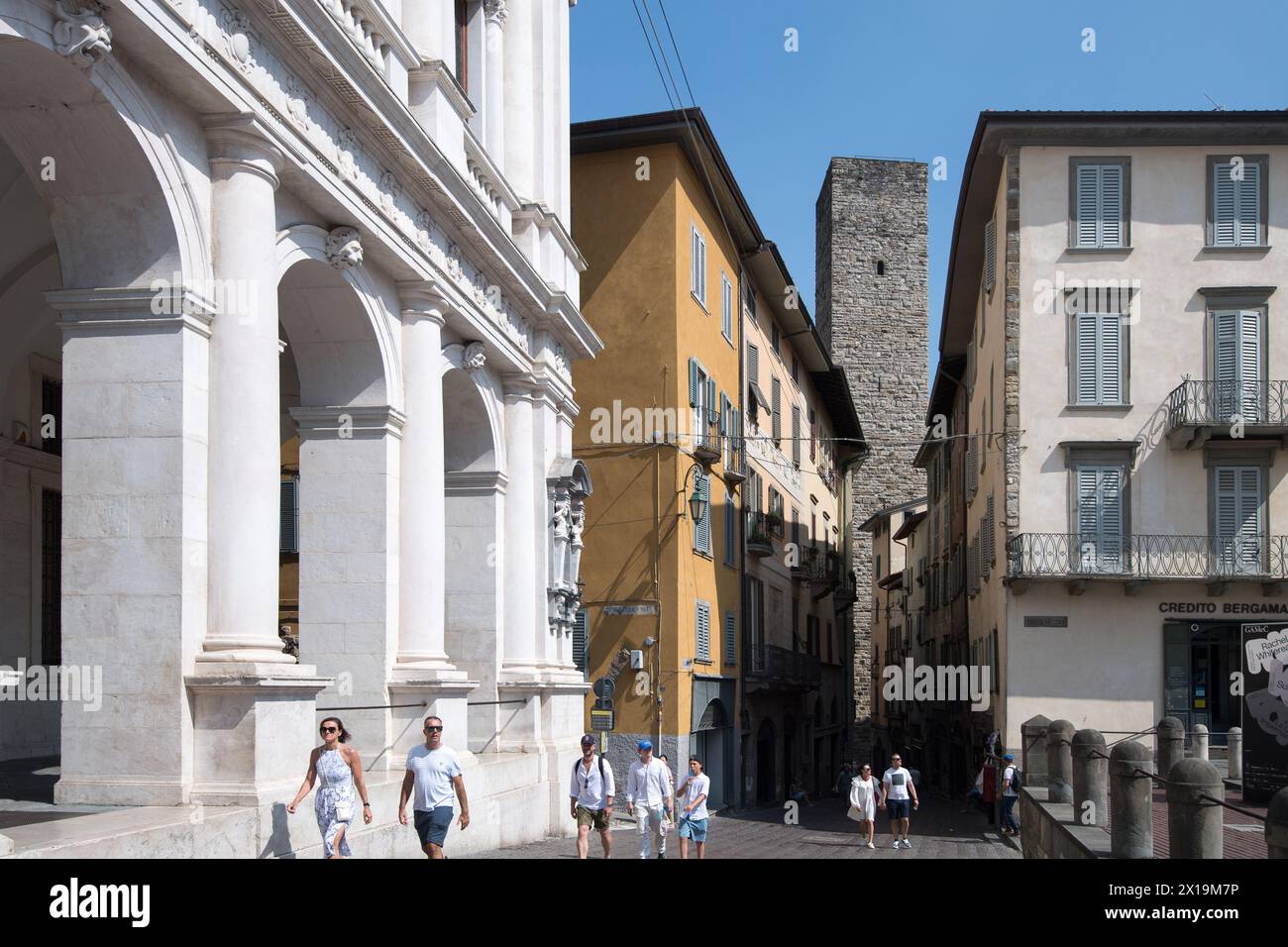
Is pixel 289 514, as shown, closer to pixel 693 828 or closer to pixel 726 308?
pixel 693 828

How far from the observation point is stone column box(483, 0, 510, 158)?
2106 centimetres

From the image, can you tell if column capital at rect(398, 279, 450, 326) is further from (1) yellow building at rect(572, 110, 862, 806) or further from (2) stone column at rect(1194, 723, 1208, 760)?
(2) stone column at rect(1194, 723, 1208, 760)

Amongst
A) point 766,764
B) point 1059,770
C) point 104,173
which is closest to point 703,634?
point 766,764

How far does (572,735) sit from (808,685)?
21.2 metres

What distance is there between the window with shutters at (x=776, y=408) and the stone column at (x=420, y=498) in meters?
23.7

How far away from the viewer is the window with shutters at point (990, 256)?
31.8m

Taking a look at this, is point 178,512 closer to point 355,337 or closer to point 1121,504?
point 355,337

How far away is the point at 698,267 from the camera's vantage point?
3133 cm

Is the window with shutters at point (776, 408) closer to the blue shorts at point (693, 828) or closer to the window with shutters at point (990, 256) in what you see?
the window with shutters at point (990, 256)

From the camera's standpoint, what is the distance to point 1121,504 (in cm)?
2859

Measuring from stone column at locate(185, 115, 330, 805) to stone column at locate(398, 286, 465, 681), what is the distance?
4.30 m

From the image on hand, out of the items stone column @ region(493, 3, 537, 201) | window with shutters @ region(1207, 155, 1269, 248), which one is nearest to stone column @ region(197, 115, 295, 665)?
stone column @ region(493, 3, 537, 201)

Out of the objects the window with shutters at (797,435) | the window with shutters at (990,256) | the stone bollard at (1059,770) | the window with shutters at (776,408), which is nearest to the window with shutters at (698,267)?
the window with shutters at (990,256)
